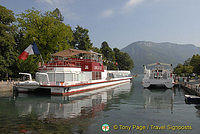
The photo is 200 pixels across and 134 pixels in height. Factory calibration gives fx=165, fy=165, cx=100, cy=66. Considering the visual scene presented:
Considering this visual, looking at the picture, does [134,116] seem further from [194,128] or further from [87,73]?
[87,73]

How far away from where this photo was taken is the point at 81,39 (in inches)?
3027

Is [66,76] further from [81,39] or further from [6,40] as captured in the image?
[81,39]

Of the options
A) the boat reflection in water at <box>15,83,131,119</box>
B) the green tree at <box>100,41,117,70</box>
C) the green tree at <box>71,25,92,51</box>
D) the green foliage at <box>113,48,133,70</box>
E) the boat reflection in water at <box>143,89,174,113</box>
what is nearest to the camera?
the boat reflection in water at <box>15,83,131,119</box>

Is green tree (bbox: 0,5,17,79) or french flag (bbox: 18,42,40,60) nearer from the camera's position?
french flag (bbox: 18,42,40,60)

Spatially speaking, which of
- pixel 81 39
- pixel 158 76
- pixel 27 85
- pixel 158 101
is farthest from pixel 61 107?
pixel 81 39

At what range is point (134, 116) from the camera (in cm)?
1423

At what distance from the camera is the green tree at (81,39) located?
76250 mm

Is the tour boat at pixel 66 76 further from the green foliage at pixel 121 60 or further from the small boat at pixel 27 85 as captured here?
the green foliage at pixel 121 60

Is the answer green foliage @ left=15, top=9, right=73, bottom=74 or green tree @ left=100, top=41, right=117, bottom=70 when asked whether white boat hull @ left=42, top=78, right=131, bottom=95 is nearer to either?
green foliage @ left=15, top=9, right=73, bottom=74

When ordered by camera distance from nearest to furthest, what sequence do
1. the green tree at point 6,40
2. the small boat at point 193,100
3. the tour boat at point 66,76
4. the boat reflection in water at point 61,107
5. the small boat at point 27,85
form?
the boat reflection in water at point 61,107
the small boat at point 193,100
the tour boat at point 66,76
the small boat at point 27,85
the green tree at point 6,40

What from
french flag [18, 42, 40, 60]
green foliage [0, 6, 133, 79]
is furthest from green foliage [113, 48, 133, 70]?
french flag [18, 42, 40, 60]

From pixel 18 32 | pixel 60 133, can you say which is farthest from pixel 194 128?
pixel 18 32

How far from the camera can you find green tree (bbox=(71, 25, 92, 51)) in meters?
76.2

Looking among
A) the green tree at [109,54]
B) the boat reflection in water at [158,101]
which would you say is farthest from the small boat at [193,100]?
the green tree at [109,54]
